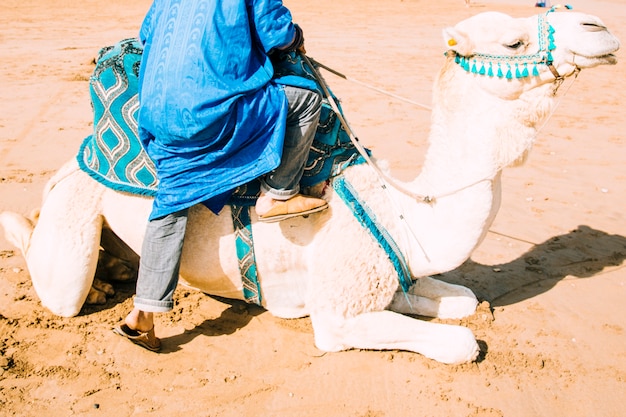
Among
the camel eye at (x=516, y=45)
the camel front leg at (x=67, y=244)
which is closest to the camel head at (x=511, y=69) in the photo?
the camel eye at (x=516, y=45)

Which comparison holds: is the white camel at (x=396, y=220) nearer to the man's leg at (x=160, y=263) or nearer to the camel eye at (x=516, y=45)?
the camel eye at (x=516, y=45)

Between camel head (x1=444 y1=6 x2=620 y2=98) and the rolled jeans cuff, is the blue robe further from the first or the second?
camel head (x1=444 y1=6 x2=620 y2=98)

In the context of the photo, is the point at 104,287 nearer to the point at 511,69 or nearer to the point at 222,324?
the point at 222,324

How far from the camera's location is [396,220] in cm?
374

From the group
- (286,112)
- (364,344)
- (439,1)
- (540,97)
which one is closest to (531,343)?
(364,344)

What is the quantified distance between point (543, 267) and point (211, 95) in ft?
10.4

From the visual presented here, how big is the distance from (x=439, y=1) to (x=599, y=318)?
22.5 meters

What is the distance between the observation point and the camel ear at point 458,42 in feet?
10.9

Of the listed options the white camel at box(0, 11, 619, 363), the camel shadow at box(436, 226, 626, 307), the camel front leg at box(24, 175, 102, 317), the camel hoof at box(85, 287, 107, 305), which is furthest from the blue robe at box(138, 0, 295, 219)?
the camel shadow at box(436, 226, 626, 307)

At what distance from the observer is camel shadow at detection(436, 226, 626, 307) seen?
4.68 meters

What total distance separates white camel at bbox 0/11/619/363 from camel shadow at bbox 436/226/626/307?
0.90m

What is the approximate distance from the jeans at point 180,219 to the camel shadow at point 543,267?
1948 millimetres

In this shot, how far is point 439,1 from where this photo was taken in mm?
24859

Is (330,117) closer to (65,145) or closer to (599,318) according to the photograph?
(599,318)
